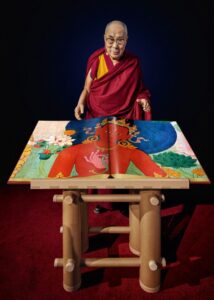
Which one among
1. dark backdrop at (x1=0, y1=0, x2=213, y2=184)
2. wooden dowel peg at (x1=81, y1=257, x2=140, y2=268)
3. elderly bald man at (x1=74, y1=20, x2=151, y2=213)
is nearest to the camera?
wooden dowel peg at (x1=81, y1=257, x2=140, y2=268)

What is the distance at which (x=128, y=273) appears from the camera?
73.7 inches

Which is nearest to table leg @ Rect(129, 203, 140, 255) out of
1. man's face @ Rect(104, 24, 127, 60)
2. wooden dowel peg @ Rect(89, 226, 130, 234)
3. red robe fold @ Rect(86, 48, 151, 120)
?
wooden dowel peg @ Rect(89, 226, 130, 234)

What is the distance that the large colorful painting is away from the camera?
4.77ft

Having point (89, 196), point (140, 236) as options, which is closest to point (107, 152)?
point (89, 196)

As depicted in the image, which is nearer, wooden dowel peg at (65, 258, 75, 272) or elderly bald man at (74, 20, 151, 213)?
wooden dowel peg at (65, 258, 75, 272)

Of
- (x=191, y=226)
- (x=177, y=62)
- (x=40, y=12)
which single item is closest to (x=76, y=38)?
(x=40, y=12)

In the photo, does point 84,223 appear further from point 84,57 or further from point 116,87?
point 84,57

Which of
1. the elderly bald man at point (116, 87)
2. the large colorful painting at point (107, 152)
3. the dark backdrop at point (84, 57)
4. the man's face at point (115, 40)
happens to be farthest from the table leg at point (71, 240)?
the dark backdrop at point (84, 57)

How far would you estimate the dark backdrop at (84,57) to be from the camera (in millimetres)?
3207

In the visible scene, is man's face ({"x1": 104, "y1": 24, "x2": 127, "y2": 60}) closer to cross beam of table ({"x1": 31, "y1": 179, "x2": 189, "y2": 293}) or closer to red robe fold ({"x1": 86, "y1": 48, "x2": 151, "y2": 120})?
red robe fold ({"x1": 86, "y1": 48, "x2": 151, "y2": 120})

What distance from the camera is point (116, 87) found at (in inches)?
91.8

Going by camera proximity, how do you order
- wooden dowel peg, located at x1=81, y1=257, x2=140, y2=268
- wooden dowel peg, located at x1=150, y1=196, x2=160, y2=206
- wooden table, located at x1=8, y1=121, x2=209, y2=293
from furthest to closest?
wooden dowel peg, located at x1=81, y1=257, x2=140, y2=268 < wooden dowel peg, located at x1=150, y1=196, x2=160, y2=206 < wooden table, located at x1=8, y1=121, x2=209, y2=293

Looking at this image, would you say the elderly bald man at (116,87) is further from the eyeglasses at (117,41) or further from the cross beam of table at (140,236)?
the cross beam of table at (140,236)

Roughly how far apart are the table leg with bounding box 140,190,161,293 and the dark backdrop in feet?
5.39
